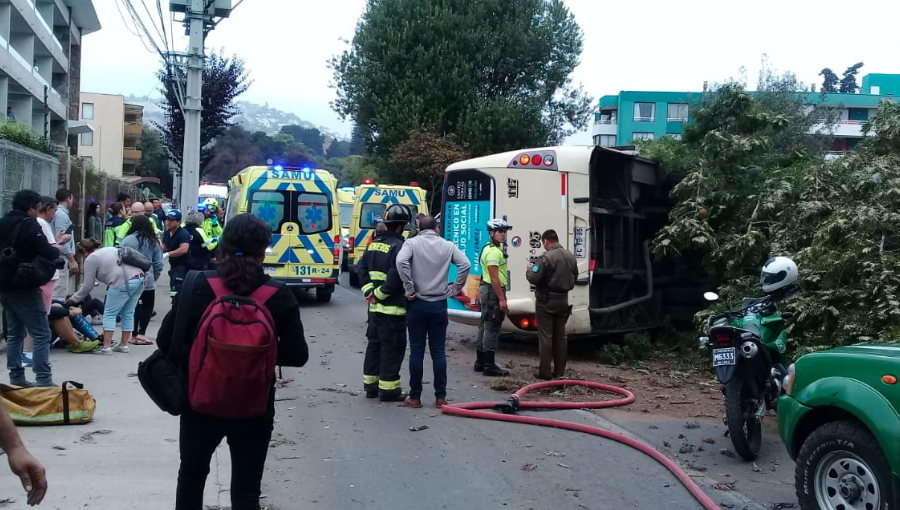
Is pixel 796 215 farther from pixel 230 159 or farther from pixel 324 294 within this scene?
pixel 230 159

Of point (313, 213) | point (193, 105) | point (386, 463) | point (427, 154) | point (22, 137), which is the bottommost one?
point (386, 463)

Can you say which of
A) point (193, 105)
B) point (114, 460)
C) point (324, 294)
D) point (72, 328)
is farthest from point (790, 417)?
point (193, 105)

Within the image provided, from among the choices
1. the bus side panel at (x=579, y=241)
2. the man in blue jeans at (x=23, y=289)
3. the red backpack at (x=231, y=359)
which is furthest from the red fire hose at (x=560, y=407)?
the man in blue jeans at (x=23, y=289)

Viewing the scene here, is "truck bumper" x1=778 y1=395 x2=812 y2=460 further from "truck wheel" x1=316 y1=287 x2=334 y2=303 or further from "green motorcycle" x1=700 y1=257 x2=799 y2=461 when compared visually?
"truck wheel" x1=316 y1=287 x2=334 y2=303

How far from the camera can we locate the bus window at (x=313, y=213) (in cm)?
1565

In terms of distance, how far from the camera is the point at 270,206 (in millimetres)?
15430

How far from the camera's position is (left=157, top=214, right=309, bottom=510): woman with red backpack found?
3.40 m

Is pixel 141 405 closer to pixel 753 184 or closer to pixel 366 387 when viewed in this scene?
pixel 366 387

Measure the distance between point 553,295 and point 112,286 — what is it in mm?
5227

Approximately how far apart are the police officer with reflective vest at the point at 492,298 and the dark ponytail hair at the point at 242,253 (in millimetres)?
6105

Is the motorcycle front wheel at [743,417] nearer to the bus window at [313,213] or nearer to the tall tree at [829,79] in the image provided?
the bus window at [313,213]

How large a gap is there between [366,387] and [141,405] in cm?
212

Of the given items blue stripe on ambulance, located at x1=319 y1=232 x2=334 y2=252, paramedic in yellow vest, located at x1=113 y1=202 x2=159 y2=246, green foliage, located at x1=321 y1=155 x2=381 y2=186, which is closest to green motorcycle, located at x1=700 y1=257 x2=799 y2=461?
paramedic in yellow vest, located at x1=113 y1=202 x2=159 y2=246

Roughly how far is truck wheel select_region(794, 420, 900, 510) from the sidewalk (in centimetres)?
346
